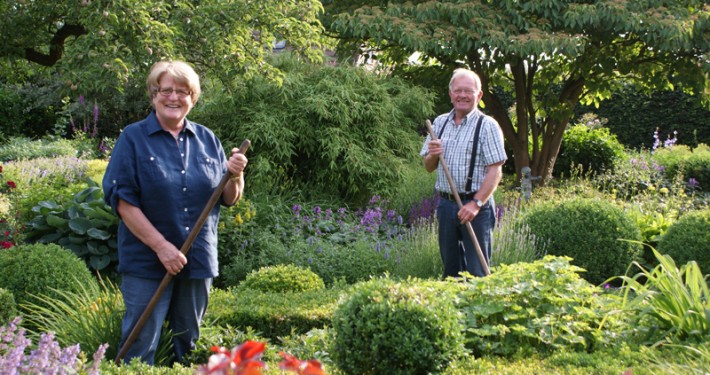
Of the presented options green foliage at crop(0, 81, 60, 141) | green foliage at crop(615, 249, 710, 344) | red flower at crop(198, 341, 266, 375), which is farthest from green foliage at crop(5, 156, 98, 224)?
green foliage at crop(0, 81, 60, 141)

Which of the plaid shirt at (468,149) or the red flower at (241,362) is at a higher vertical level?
the plaid shirt at (468,149)

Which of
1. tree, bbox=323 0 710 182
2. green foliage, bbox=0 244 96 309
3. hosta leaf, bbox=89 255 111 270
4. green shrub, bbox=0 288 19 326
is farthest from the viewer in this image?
tree, bbox=323 0 710 182

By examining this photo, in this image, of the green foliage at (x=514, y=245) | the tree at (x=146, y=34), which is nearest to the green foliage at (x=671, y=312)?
the green foliage at (x=514, y=245)

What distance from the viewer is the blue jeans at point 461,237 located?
4.84m

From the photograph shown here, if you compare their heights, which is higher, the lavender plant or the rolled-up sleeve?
the rolled-up sleeve

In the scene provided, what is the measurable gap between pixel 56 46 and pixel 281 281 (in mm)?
4692

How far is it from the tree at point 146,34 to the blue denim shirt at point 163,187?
9.01 feet

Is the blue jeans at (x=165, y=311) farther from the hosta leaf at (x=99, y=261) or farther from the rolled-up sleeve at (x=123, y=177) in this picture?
the hosta leaf at (x=99, y=261)

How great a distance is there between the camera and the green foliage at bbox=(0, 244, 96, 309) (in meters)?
4.57

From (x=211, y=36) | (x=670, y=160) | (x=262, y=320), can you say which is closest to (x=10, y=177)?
(x=211, y=36)

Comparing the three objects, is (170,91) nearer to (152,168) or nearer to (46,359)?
(152,168)

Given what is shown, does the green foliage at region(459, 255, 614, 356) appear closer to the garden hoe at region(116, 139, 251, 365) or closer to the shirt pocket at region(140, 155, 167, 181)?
the garden hoe at region(116, 139, 251, 365)

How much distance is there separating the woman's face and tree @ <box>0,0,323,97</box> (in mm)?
2737

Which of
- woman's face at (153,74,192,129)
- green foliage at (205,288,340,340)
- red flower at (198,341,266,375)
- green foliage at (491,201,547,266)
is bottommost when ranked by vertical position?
green foliage at (205,288,340,340)
